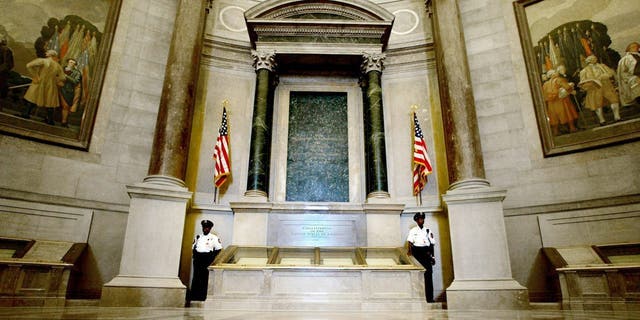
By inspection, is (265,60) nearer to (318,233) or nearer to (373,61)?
(373,61)

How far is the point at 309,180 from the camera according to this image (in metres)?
9.73

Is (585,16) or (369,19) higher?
(369,19)

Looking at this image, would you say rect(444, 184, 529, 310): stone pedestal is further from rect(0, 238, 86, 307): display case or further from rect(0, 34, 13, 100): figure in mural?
rect(0, 34, 13, 100): figure in mural

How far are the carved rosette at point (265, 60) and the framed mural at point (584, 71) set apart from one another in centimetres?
613

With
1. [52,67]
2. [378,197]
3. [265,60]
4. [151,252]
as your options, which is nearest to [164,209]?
[151,252]

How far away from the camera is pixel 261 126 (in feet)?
30.7

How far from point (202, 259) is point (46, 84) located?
513 cm

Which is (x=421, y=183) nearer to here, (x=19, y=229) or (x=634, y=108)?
(x=634, y=108)

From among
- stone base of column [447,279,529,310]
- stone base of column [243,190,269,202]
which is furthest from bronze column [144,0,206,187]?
stone base of column [447,279,529,310]

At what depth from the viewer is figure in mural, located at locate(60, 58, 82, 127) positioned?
8.26 metres

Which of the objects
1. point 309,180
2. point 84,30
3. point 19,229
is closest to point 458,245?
point 309,180

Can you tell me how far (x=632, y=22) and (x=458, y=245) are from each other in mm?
6068

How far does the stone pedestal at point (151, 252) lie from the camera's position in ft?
20.3

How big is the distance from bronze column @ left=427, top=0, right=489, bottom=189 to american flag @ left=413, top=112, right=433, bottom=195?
2.43ft
